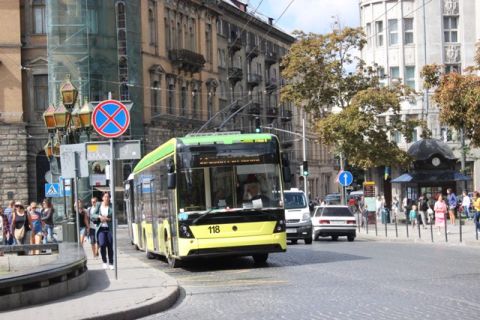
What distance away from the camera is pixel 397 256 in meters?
23.6

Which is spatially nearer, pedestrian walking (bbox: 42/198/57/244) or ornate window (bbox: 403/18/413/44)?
pedestrian walking (bbox: 42/198/57/244)

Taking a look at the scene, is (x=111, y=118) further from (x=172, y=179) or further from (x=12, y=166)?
(x=12, y=166)

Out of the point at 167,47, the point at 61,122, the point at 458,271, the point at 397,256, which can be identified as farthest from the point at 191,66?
the point at 458,271

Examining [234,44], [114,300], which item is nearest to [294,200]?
[114,300]

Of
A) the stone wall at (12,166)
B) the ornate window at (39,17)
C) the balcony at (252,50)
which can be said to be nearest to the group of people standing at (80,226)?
the stone wall at (12,166)

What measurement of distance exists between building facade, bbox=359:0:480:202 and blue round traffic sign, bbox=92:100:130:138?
4369 cm

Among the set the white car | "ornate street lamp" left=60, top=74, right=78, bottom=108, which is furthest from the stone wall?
"ornate street lamp" left=60, top=74, right=78, bottom=108

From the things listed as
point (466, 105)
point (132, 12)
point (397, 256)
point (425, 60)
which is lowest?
point (397, 256)

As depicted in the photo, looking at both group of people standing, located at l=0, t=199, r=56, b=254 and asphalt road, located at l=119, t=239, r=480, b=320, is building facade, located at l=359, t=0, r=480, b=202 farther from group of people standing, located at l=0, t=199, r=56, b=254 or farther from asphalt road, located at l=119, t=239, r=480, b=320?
asphalt road, located at l=119, t=239, r=480, b=320

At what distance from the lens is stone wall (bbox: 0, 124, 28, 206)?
191 ft

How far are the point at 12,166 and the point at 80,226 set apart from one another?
1270 inches

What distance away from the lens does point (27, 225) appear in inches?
1128

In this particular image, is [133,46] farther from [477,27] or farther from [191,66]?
[477,27]

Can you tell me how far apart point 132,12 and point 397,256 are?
142 ft
